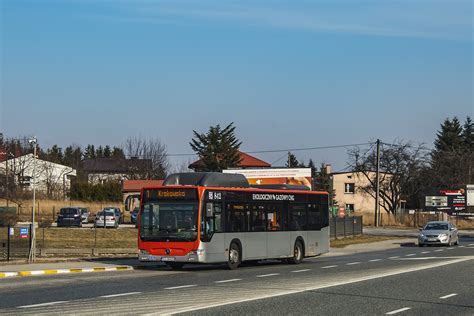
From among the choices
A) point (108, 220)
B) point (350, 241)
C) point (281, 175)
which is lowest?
point (350, 241)

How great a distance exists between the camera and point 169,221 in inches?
992

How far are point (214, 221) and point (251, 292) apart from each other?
7.83 m

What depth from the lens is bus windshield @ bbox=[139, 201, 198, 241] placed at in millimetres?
24812

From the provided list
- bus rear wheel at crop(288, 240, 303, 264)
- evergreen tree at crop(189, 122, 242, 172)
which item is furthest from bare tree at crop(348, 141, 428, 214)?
bus rear wheel at crop(288, 240, 303, 264)

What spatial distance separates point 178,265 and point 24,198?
5545 centimetres

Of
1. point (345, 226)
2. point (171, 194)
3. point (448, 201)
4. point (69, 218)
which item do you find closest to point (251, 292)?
point (171, 194)

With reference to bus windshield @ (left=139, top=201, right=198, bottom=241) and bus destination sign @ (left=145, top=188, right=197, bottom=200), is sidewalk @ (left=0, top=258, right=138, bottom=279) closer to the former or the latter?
bus windshield @ (left=139, top=201, right=198, bottom=241)

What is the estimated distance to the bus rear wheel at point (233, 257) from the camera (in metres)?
26.0

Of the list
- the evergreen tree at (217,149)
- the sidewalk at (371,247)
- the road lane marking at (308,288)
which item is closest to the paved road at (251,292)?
the road lane marking at (308,288)

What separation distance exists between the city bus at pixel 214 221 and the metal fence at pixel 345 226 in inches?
954

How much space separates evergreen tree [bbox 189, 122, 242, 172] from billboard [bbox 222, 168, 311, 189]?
42.5 metres

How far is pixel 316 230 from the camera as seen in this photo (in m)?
31.2

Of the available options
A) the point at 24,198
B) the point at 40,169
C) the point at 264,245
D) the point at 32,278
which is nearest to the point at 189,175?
the point at 264,245

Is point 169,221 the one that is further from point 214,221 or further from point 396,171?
point 396,171
